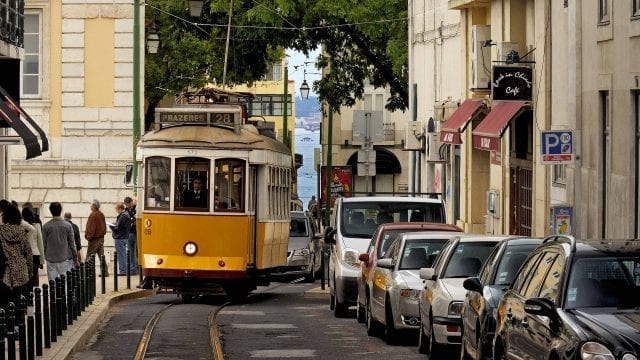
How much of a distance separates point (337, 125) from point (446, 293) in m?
73.0

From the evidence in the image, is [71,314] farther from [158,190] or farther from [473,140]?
[473,140]

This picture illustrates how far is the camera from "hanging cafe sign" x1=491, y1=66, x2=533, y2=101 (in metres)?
33.5

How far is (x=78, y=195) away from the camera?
43.0m

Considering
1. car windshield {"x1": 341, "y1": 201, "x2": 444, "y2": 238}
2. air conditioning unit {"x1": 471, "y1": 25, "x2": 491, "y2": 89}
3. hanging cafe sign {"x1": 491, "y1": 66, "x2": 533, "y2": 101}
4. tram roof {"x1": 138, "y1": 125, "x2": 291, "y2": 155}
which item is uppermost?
air conditioning unit {"x1": 471, "y1": 25, "x2": 491, "y2": 89}

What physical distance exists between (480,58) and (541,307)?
2483 cm

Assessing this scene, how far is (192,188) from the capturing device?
30.1 meters

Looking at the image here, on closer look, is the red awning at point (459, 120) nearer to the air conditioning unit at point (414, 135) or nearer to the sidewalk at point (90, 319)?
the sidewalk at point (90, 319)

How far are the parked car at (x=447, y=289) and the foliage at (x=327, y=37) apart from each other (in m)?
27.7

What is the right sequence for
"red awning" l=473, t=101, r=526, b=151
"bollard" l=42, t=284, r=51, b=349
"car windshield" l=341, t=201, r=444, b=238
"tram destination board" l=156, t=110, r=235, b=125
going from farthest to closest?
"red awning" l=473, t=101, r=526, b=151
"tram destination board" l=156, t=110, r=235, b=125
"car windshield" l=341, t=201, r=444, b=238
"bollard" l=42, t=284, r=51, b=349

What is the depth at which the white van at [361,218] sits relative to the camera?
93.0ft

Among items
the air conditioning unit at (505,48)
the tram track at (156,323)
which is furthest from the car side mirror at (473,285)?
A: the air conditioning unit at (505,48)

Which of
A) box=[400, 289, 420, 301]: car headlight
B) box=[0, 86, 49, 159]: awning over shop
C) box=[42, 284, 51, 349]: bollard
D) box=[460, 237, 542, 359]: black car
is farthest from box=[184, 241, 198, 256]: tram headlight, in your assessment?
box=[460, 237, 542, 359]: black car

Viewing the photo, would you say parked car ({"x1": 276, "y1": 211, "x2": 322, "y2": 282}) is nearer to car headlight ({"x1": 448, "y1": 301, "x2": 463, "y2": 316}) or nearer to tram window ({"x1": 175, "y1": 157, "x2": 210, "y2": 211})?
tram window ({"x1": 175, "y1": 157, "x2": 210, "y2": 211})

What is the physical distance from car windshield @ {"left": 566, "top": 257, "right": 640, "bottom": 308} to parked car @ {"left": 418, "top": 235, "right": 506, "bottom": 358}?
19.5ft
